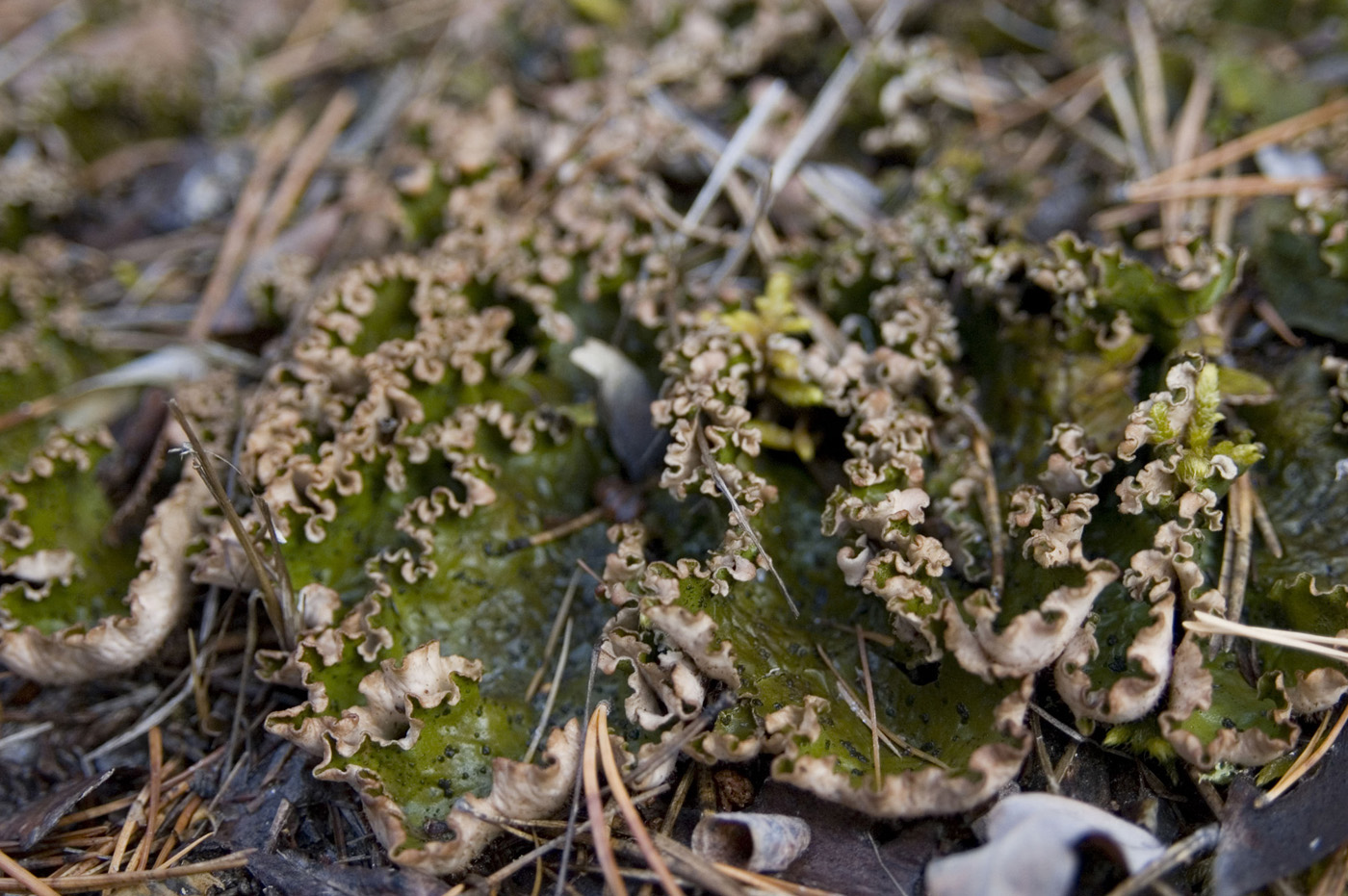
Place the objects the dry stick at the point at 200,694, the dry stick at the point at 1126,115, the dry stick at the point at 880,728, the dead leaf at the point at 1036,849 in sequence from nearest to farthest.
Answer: the dead leaf at the point at 1036,849 → the dry stick at the point at 880,728 → the dry stick at the point at 200,694 → the dry stick at the point at 1126,115

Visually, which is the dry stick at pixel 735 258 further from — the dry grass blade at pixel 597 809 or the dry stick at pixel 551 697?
the dry grass blade at pixel 597 809

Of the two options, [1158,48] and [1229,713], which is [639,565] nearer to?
[1229,713]

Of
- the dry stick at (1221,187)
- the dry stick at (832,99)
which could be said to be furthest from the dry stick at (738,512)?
the dry stick at (1221,187)

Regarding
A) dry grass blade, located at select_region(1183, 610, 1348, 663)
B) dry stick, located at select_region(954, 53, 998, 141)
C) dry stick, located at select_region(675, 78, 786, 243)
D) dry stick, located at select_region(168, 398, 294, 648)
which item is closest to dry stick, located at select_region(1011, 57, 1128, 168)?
dry stick, located at select_region(954, 53, 998, 141)

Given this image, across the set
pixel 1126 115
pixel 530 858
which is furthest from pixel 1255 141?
pixel 530 858

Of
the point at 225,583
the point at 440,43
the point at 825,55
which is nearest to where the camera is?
the point at 225,583

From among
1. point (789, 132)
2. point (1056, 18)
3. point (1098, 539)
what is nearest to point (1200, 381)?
point (1098, 539)
